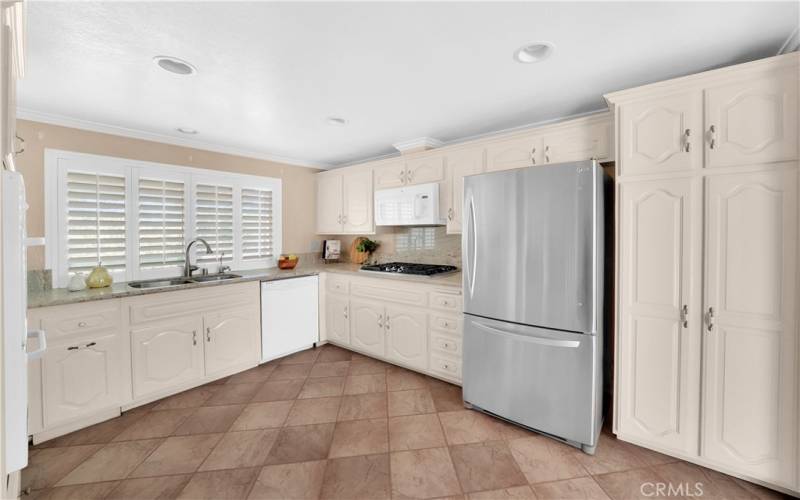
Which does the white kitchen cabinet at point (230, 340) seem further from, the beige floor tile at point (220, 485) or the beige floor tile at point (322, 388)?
the beige floor tile at point (220, 485)

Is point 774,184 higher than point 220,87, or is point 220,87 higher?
point 220,87

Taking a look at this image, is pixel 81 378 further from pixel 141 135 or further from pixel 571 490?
pixel 571 490

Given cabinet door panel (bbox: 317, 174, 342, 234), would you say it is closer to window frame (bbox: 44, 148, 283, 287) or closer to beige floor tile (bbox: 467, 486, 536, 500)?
window frame (bbox: 44, 148, 283, 287)

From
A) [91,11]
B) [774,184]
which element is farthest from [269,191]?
[774,184]

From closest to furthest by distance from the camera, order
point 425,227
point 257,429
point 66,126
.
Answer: point 257,429 → point 66,126 → point 425,227

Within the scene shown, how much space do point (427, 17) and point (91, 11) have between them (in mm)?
1400

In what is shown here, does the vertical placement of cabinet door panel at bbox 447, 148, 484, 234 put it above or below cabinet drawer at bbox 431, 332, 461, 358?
above

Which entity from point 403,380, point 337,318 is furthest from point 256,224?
point 403,380

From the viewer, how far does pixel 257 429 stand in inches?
88.7

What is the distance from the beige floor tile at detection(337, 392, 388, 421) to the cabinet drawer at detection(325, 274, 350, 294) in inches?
46.9

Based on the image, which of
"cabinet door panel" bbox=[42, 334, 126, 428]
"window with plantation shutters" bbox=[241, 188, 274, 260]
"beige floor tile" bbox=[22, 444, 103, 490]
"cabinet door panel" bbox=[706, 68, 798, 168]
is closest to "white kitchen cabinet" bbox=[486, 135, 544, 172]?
"cabinet door panel" bbox=[706, 68, 798, 168]

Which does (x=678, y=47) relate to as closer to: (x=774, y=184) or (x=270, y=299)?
(x=774, y=184)

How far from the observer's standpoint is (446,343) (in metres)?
2.82

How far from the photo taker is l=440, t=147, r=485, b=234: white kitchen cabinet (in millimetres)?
2957
